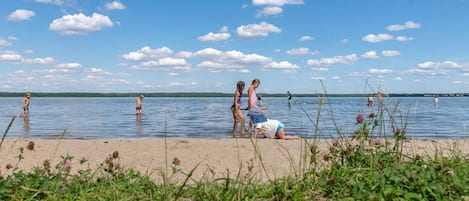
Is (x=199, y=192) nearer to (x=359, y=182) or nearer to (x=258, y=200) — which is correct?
(x=258, y=200)

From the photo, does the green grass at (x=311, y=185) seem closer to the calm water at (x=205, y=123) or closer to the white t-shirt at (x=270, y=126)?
the calm water at (x=205, y=123)

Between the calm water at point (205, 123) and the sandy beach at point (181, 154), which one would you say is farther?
the sandy beach at point (181, 154)

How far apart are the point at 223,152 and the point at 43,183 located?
5.18 metres

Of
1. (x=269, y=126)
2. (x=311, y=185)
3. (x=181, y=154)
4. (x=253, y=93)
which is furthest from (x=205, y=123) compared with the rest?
(x=311, y=185)

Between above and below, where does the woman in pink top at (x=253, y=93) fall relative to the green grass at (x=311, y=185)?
above

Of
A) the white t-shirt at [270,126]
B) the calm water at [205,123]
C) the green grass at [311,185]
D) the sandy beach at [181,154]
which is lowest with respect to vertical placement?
the calm water at [205,123]

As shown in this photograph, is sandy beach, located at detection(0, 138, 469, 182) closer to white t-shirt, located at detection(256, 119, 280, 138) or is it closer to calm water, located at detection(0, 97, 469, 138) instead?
calm water, located at detection(0, 97, 469, 138)

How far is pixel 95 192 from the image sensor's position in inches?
129

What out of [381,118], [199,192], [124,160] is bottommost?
[124,160]

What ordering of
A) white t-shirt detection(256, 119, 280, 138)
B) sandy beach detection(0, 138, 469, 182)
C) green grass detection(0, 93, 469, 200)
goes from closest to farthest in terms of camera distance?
green grass detection(0, 93, 469, 200) → sandy beach detection(0, 138, 469, 182) → white t-shirt detection(256, 119, 280, 138)

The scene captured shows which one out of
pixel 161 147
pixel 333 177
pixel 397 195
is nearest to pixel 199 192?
pixel 333 177

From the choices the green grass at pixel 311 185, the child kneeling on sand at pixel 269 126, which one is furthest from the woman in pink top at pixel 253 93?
the green grass at pixel 311 185

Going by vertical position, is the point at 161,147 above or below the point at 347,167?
below

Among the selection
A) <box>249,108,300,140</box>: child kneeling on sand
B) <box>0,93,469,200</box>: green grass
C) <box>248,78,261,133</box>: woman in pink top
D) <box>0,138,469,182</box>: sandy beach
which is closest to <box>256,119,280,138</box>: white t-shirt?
<box>249,108,300,140</box>: child kneeling on sand
